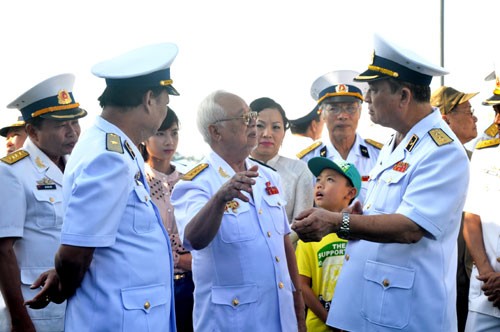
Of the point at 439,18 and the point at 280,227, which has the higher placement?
the point at 439,18

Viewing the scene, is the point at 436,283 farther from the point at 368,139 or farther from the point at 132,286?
the point at 368,139

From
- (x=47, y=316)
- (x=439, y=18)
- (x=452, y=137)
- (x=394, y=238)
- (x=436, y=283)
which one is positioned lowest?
(x=47, y=316)

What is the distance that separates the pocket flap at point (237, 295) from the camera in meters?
3.66

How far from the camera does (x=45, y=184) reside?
13.2ft

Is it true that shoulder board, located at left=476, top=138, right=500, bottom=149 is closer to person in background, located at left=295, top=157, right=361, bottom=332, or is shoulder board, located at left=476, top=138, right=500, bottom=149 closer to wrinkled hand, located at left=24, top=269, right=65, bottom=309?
person in background, located at left=295, top=157, right=361, bottom=332

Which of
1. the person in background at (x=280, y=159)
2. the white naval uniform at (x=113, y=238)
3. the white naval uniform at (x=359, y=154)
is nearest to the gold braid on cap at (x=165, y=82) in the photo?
the white naval uniform at (x=113, y=238)

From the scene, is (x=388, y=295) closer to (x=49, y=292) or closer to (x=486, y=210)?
(x=486, y=210)

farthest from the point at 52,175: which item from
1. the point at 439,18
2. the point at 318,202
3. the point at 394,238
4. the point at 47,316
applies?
the point at 439,18

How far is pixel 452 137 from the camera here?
11.2 ft

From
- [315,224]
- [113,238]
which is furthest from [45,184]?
[315,224]

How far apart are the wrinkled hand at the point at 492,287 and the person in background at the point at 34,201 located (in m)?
2.55

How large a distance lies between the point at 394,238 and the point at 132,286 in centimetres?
128

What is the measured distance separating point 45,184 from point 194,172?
3.00 feet

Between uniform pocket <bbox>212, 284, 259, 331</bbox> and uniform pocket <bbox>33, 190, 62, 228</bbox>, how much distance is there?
42.0 inches
